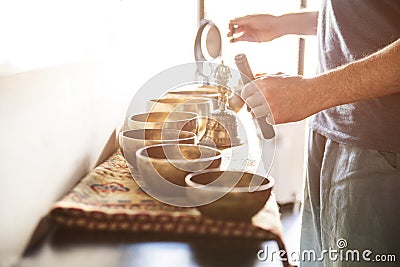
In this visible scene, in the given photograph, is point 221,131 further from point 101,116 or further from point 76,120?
point 76,120

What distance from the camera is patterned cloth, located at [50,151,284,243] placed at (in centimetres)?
77

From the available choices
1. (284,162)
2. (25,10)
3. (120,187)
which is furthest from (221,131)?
(284,162)

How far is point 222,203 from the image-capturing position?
0.77 meters

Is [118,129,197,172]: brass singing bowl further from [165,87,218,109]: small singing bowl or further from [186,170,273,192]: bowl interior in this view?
[165,87,218,109]: small singing bowl

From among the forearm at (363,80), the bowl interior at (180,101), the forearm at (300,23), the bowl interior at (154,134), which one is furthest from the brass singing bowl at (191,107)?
the forearm at (363,80)

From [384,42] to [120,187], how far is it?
1.94 ft

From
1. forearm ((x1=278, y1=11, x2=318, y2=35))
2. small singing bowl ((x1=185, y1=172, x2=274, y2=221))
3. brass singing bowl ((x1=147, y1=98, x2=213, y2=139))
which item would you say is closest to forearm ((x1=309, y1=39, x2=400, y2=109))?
small singing bowl ((x1=185, y1=172, x2=274, y2=221))

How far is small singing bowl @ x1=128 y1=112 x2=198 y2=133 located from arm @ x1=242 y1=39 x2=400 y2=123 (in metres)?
0.21

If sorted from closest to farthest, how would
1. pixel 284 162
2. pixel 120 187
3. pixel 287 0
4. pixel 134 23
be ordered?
pixel 120 187 → pixel 134 23 → pixel 284 162 → pixel 287 0

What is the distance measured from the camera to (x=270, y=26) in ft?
4.89

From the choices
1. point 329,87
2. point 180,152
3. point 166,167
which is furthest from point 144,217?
point 329,87

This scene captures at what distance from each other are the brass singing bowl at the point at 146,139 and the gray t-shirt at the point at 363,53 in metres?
0.32

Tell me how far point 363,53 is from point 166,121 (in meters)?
0.46

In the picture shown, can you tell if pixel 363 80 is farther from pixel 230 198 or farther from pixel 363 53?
pixel 230 198
